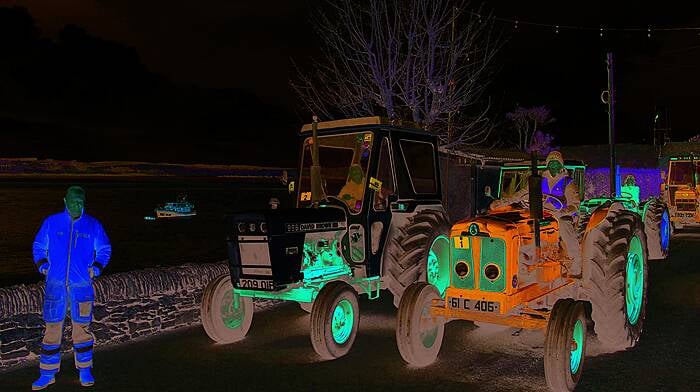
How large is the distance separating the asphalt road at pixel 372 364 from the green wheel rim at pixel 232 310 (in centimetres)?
26

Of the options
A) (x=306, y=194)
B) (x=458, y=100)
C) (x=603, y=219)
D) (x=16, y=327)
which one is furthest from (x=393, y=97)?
(x=16, y=327)

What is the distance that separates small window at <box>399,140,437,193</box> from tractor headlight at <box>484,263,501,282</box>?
247 cm

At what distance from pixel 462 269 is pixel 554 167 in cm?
156

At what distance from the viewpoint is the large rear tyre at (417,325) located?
5.83 m

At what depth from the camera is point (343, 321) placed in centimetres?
672

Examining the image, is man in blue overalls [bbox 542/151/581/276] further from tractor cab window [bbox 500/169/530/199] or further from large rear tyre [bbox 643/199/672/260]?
large rear tyre [bbox 643/199/672/260]

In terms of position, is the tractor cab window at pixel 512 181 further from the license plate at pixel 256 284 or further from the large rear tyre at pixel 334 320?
the license plate at pixel 256 284

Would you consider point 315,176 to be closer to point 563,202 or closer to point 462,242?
point 462,242

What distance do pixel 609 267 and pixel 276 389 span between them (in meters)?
3.63

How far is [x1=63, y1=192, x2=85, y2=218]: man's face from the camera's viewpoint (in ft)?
18.4

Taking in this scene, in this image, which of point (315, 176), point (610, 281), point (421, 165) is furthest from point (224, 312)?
point (610, 281)

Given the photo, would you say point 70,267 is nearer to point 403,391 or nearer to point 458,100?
point 403,391

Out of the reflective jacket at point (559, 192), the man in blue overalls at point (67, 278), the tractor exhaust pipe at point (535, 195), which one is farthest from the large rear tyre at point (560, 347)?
the man in blue overalls at point (67, 278)

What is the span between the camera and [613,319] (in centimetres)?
651
